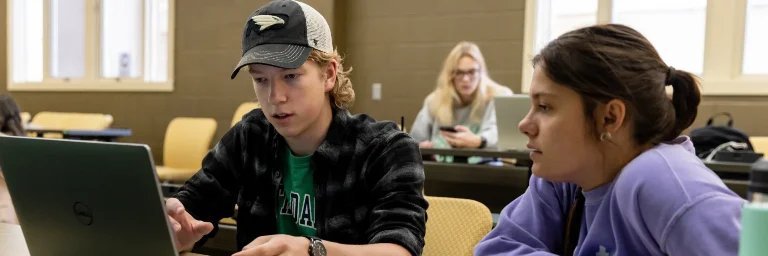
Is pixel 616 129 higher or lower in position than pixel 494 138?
higher

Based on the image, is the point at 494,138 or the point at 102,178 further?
the point at 494,138

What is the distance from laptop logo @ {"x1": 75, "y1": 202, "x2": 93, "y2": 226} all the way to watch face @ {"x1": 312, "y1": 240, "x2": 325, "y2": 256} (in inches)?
10.8

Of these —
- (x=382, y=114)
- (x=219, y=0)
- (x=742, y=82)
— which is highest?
(x=219, y=0)

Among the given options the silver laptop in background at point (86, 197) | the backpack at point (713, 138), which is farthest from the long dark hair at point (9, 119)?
the backpack at point (713, 138)

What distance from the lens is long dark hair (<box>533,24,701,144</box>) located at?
86 centimetres

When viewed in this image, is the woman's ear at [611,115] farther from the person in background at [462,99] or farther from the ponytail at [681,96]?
the person in background at [462,99]

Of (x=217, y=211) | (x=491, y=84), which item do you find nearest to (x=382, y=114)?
(x=491, y=84)

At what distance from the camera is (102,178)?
29.3 inches

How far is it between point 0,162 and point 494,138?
2634 millimetres

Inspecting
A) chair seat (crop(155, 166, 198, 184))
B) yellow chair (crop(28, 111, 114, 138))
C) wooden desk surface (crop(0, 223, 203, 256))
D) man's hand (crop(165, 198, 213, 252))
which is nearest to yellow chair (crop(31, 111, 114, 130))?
yellow chair (crop(28, 111, 114, 138))

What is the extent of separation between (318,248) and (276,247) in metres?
0.10

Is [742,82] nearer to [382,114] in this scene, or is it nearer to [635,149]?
[382,114]

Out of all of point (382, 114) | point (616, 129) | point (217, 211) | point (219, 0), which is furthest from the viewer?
point (219, 0)

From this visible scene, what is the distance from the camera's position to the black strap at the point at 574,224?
3.20 ft
